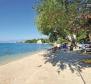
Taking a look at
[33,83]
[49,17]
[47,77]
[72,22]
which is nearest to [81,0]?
[72,22]

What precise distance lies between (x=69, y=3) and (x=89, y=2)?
1661mm

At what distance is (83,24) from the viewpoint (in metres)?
16.8

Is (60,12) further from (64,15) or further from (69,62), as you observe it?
(69,62)

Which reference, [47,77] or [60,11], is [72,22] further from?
[47,77]

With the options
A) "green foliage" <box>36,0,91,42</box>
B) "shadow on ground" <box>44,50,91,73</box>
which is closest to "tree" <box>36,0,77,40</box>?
"green foliage" <box>36,0,91,42</box>

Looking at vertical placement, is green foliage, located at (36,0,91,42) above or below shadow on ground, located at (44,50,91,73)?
above

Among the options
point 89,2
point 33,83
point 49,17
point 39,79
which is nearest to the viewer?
point 33,83

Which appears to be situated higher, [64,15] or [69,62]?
[64,15]

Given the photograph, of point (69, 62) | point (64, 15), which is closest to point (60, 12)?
point (64, 15)

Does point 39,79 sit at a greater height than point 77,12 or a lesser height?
lesser

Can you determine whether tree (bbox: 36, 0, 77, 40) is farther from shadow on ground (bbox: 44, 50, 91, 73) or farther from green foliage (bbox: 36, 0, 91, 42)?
shadow on ground (bbox: 44, 50, 91, 73)

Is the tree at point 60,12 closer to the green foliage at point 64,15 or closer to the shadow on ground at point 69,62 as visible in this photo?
the green foliage at point 64,15

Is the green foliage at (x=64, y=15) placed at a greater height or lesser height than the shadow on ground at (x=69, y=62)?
greater

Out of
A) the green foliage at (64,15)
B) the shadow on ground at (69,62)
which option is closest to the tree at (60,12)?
the green foliage at (64,15)
